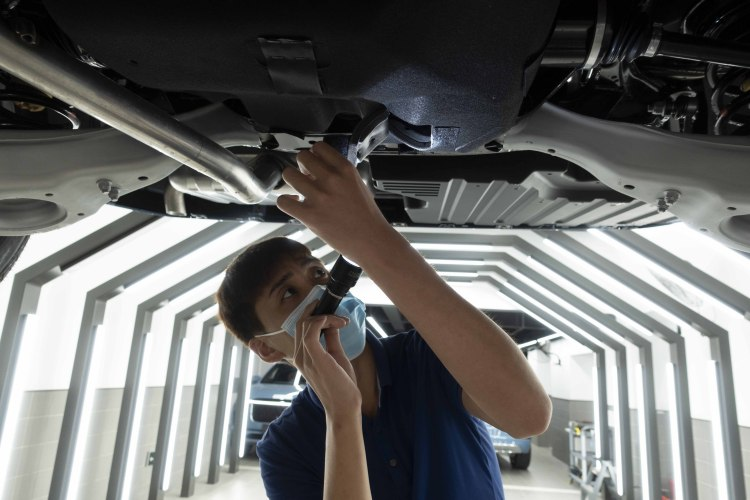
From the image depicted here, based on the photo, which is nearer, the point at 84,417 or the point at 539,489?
the point at 84,417

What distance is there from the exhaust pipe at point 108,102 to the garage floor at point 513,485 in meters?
6.39

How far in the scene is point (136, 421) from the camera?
16.7ft

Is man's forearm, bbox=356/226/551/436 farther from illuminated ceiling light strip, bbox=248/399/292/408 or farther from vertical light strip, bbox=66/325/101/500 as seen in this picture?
illuminated ceiling light strip, bbox=248/399/292/408

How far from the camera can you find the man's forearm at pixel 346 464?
46.2 inches

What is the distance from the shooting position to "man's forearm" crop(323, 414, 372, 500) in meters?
1.17

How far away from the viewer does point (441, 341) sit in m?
0.93

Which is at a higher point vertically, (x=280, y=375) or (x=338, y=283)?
(x=338, y=283)

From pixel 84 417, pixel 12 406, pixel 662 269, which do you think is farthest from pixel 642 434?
pixel 12 406

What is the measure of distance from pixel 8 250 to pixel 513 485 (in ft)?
26.7

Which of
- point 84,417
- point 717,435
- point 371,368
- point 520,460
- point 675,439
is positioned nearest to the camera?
point 371,368

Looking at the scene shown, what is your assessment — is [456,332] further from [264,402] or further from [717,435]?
[264,402]

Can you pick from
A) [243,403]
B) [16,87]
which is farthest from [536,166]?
[243,403]

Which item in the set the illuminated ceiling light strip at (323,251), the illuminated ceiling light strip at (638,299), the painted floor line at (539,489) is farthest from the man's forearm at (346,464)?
the painted floor line at (539,489)

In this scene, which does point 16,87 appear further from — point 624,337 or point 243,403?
point 243,403
